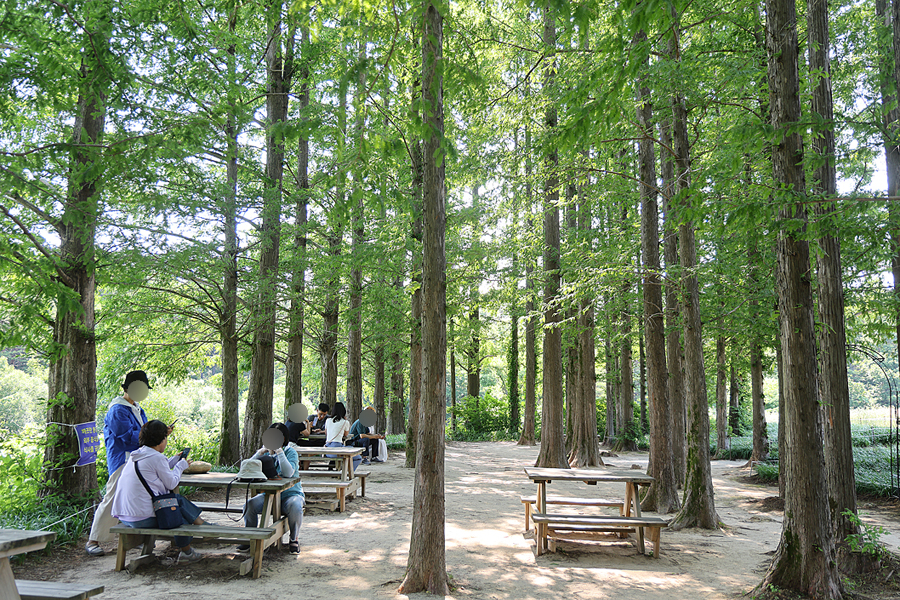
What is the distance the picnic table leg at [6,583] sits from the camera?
317 centimetres

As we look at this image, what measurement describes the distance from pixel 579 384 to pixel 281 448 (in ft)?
37.2

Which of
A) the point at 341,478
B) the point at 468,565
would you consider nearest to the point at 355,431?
the point at 341,478

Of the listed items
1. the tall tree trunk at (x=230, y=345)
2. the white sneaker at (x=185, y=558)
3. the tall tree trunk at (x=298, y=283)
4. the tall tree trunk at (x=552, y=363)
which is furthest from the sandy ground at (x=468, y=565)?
the tall tree trunk at (x=298, y=283)

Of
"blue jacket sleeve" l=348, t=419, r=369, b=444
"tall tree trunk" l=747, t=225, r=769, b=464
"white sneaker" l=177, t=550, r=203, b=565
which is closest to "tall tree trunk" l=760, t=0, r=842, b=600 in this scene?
"tall tree trunk" l=747, t=225, r=769, b=464

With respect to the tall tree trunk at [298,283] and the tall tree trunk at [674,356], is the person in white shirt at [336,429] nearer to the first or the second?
the tall tree trunk at [298,283]

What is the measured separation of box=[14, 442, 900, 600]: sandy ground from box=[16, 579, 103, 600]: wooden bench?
1.57 metres

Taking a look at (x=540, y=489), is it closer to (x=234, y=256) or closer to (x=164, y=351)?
(x=234, y=256)

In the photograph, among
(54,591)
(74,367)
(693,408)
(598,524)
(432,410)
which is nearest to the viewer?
(54,591)

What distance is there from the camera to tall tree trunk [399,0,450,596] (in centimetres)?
522

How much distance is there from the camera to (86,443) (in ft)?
24.1

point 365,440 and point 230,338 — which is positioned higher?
point 230,338

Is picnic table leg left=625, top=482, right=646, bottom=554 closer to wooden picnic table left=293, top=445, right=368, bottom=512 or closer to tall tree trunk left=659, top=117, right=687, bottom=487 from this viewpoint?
tall tree trunk left=659, top=117, right=687, bottom=487

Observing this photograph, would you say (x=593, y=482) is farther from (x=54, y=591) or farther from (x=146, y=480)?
(x=54, y=591)

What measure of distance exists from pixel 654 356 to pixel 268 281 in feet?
24.4
